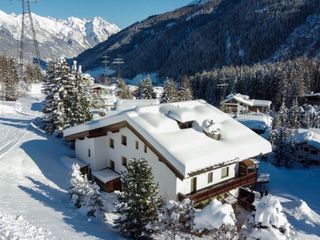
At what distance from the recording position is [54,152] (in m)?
33.7

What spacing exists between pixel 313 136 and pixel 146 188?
46500 millimetres

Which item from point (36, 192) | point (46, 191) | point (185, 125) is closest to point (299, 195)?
point (185, 125)

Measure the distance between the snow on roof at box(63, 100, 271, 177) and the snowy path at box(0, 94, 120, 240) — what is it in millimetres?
4173

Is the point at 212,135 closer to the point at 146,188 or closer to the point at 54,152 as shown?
the point at 146,188

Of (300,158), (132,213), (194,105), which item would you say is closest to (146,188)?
(132,213)

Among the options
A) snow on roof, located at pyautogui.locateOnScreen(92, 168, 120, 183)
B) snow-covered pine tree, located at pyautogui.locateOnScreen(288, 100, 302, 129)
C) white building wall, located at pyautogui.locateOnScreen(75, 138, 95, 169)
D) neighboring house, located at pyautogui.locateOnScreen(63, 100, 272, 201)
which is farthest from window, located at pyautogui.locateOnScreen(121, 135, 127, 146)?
snow-covered pine tree, located at pyautogui.locateOnScreen(288, 100, 302, 129)

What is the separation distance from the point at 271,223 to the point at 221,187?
9.23 metres

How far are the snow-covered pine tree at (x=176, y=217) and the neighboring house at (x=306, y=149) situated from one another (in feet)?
129

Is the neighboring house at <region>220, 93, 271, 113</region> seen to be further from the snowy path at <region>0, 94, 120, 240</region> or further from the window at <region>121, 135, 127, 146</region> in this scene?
the window at <region>121, 135, 127, 146</region>

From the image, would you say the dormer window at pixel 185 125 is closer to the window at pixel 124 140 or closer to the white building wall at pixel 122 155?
the white building wall at pixel 122 155

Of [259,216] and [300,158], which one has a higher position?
[259,216]

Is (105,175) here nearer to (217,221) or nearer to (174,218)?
(174,218)

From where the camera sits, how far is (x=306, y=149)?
56.2 m

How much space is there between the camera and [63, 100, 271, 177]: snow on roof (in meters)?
24.9
